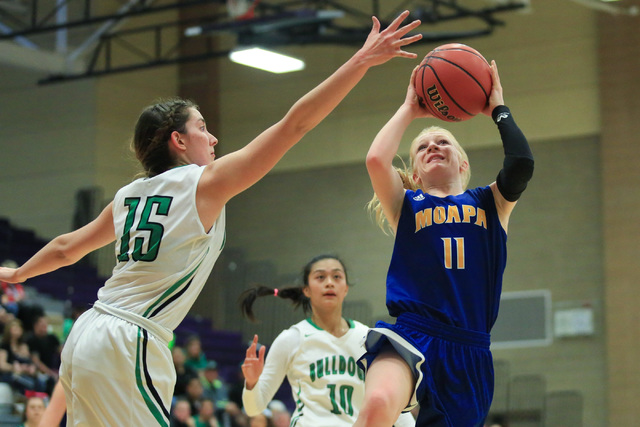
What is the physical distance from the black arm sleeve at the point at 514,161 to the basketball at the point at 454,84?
0.23m

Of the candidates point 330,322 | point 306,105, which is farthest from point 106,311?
point 330,322

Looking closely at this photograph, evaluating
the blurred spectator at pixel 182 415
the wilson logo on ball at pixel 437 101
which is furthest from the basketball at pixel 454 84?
the blurred spectator at pixel 182 415

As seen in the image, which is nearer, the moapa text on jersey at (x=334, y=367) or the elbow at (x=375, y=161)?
the elbow at (x=375, y=161)

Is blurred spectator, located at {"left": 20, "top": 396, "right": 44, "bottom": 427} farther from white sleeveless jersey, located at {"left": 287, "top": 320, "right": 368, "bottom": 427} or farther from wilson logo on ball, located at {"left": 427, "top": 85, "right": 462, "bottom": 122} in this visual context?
wilson logo on ball, located at {"left": 427, "top": 85, "right": 462, "bottom": 122}

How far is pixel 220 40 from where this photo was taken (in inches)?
779

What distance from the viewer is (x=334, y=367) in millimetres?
5684

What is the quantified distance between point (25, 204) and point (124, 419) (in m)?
→ 16.7

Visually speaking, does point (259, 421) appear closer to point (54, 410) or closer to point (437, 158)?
point (54, 410)

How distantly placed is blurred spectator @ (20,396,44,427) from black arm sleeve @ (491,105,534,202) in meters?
5.61

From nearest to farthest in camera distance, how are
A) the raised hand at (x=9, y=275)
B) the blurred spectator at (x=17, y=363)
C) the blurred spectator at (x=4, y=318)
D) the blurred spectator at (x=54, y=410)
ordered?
the raised hand at (x=9, y=275) → the blurred spectator at (x=54, y=410) → the blurred spectator at (x=17, y=363) → the blurred spectator at (x=4, y=318)

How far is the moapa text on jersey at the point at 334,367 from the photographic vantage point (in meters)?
5.66

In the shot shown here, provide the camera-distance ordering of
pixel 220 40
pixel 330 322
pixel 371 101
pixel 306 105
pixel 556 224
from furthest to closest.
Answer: pixel 220 40
pixel 371 101
pixel 556 224
pixel 330 322
pixel 306 105

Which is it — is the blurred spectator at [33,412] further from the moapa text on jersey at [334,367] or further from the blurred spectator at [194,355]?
the blurred spectator at [194,355]

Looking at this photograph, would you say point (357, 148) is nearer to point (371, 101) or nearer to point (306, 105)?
point (371, 101)
